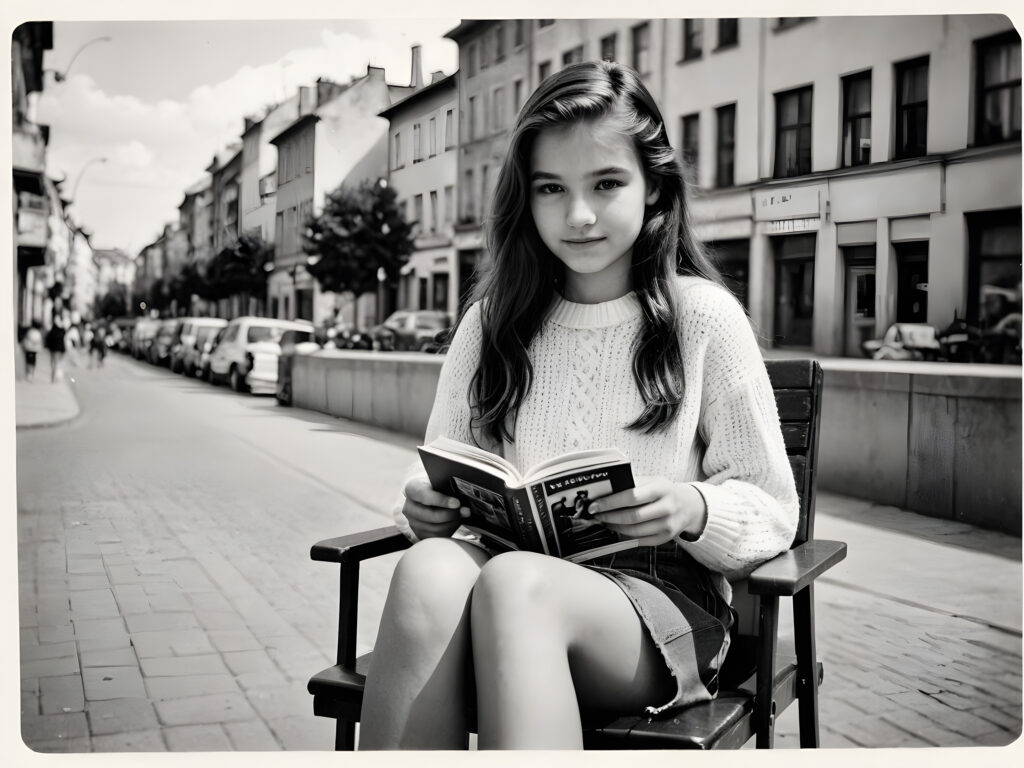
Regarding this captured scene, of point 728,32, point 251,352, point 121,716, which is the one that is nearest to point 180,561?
point 121,716

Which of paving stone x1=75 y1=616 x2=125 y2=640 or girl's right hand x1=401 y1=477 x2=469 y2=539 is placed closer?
girl's right hand x1=401 y1=477 x2=469 y2=539

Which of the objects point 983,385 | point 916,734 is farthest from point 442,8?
point 916,734

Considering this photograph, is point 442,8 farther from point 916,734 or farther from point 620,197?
point 916,734

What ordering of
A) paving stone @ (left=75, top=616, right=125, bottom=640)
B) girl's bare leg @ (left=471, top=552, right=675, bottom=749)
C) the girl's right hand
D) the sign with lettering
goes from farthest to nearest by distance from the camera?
the sign with lettering → paving stone @ (left=75, top=616, right=125, bottom=640) → the girl's right hand → girl's bare leg @ (left=471, top=552, right=675, bottom=749)

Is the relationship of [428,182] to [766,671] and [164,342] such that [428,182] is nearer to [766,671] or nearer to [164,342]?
[164,342]

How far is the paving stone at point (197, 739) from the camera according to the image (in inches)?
94.8

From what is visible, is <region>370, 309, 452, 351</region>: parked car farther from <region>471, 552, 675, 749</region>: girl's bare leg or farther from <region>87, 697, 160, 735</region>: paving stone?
<region>471, 552, 675, 749</region>: girl's bare leg

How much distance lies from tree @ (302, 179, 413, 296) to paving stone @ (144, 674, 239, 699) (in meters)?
1.24

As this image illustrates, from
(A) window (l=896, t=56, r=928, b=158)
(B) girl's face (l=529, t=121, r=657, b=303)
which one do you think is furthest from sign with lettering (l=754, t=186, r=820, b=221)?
(B) girl's face (l=529, t=121, r=657, b=303)

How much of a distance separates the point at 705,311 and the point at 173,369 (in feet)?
6.04

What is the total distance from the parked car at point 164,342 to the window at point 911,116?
213 cm

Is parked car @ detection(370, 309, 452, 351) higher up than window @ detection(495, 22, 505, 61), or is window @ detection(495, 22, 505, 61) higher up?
window @ detection(495, 22, 505, 61)

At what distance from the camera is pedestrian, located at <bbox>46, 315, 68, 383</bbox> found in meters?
2.78

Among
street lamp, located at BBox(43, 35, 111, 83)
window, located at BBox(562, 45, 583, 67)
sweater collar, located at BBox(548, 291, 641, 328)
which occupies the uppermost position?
window, located at BBox(562, 45, 583, 67)
